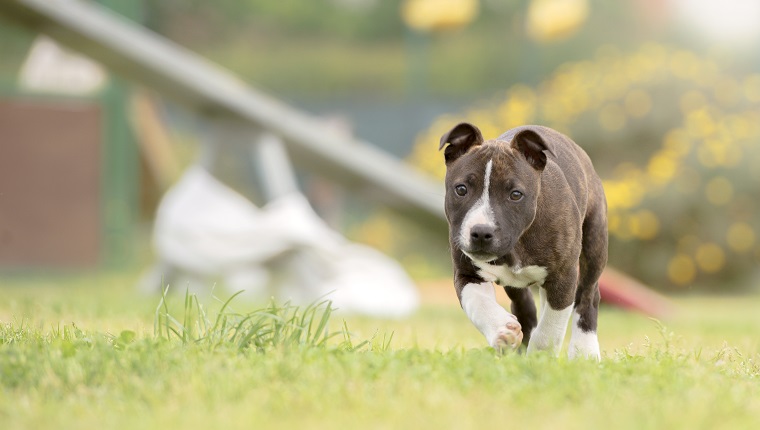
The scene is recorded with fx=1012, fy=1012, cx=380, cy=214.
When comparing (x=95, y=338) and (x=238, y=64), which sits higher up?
(x=238, y=64)

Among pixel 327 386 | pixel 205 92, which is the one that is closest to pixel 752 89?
pixel 205 92

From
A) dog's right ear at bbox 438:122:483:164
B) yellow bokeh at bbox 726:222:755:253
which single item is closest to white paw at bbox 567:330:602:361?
dog's right ear at bbox 438:122:483:164

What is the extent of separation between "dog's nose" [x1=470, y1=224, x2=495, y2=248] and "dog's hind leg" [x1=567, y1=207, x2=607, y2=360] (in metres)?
0.78

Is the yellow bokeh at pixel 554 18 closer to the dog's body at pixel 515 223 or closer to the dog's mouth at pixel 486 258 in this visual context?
the dog's body at pixel 515 223

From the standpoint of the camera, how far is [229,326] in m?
4.16

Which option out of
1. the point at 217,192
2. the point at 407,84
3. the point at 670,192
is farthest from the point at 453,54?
the point at 217,192

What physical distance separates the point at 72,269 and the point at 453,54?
34.4 ft

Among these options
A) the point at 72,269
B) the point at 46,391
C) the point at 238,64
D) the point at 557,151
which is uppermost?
the point at 238,64

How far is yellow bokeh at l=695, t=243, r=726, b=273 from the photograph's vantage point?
41.9 feet

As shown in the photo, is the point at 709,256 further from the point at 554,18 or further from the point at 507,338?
the point at 507,338

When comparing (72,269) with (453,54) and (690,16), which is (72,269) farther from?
(690,16)

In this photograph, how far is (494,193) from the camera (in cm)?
366

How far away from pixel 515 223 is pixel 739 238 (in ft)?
33.1

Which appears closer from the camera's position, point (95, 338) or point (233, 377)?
point (233, 377)
